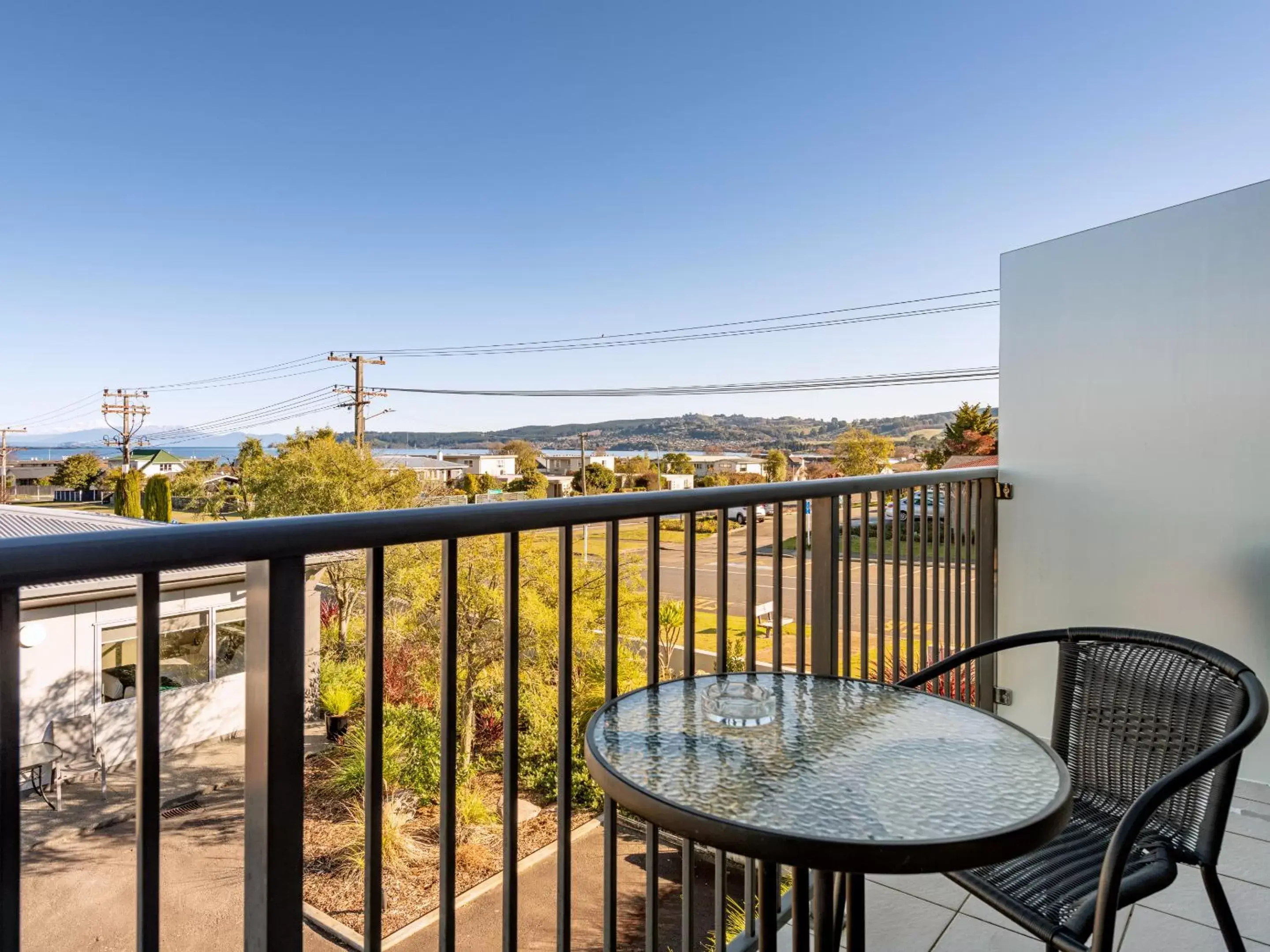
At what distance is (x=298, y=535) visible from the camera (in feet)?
2.52

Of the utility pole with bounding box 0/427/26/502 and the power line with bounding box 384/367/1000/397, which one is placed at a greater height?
the power line with bounding box 384/367/1000/397

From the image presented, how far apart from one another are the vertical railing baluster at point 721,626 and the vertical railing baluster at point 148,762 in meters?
0.99

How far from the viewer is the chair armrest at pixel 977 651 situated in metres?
1.54

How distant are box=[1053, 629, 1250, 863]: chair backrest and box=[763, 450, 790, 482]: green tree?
22.6 metres

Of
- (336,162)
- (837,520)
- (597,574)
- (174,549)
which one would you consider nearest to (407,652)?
(597,574)

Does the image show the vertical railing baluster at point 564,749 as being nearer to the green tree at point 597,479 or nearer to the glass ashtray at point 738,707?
the glass ashtray at point 738,707

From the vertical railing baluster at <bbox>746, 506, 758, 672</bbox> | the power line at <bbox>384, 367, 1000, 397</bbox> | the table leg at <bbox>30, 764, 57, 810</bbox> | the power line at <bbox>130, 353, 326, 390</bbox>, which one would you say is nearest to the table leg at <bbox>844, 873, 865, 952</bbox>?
the vertical railing baluster at <bbox>746, 506, 758, 672</bbox>

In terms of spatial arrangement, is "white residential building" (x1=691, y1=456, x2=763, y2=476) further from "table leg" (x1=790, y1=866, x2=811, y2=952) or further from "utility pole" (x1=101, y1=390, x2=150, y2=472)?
"utility pole" (x1=101, y1=390, x2=150, y2=472)

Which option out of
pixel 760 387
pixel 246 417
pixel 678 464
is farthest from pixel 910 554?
pixel 246 417

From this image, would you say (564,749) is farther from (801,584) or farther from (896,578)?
(896,578)

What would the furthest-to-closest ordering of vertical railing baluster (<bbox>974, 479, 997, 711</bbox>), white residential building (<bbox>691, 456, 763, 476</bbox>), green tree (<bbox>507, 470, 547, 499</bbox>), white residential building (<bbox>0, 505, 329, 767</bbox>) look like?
green tree (<bbox>507, 470, 547, 499</bbox>) < white residential building (<bbox>691, 456, 763, 476</bbox>) < white residential building (<bbox>0, 505, 329, 767</bbox>) < vertical railing baluster (<bbox>974, 479, 997, 711</bbox>)

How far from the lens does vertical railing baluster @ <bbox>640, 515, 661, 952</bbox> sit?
1.37 meters

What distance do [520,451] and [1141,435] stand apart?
119ft

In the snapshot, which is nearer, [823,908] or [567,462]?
[823,908]
